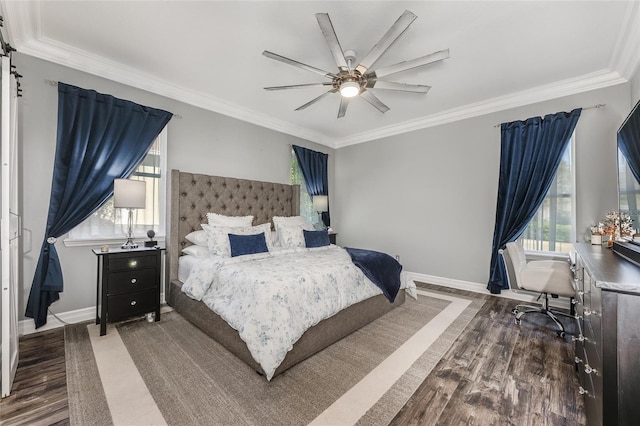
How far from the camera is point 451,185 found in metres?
4.27

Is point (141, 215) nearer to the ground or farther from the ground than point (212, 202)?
nearer to the ground

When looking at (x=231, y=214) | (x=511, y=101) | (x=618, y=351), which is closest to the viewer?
(x=618, y=351)

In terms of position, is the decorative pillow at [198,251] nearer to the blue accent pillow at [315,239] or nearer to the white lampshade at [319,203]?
the blue accent pillow at [315,239]

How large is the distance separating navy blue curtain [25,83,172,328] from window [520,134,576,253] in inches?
201

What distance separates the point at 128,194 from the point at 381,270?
275 centimetres

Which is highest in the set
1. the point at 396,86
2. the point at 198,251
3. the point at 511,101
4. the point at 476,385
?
the point at 511,101

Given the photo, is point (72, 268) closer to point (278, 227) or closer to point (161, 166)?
point (161, 166)

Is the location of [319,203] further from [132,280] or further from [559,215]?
[559,215]

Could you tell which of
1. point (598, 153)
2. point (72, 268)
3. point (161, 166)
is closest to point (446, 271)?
point (598, 153)

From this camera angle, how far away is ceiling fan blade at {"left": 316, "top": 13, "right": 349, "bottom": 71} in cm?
179

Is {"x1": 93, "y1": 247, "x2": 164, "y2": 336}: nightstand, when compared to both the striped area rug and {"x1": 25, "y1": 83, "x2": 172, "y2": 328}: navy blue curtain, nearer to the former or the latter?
the striped area rug

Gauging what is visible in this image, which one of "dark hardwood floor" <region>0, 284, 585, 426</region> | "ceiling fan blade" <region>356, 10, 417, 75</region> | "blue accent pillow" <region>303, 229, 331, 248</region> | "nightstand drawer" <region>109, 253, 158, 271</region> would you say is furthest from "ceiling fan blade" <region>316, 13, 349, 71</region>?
"nightstand drawer" <region>109, 253, 158, 271</region>

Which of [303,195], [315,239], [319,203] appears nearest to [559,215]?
[315,239]

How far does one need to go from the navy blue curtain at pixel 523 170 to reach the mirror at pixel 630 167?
33.2 inches
